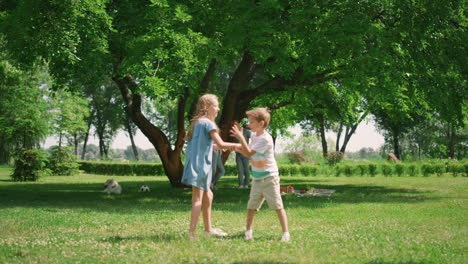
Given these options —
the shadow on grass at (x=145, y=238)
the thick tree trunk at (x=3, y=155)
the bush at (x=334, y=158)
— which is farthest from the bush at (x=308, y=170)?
the thick tree trunk at (x=3, y=155)

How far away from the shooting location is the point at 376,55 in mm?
11516

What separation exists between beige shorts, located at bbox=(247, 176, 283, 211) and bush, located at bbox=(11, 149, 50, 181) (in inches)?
Answer: 734

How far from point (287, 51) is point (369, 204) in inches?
203

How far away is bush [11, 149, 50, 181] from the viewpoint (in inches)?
854

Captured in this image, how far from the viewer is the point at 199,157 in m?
6.06

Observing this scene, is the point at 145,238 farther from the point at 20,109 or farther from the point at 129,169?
the point at 20,109

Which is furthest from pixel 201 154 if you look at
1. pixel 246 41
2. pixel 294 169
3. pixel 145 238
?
pixel 294 169

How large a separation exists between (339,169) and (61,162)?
64.8 feet

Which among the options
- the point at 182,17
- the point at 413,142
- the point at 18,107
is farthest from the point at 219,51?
the point at 413,142

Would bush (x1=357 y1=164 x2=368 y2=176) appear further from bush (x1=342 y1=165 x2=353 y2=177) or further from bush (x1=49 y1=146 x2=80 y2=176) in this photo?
bush (x1=49 y1=146 x2=80 y2=176)

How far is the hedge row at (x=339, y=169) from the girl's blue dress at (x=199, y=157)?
23211mm

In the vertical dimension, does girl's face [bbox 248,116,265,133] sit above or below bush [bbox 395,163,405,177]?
above

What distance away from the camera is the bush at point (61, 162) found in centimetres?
2984

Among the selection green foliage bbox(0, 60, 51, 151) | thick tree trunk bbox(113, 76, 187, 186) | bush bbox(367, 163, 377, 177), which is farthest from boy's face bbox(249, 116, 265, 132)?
bush bbox(367, 163, 377, 177)
